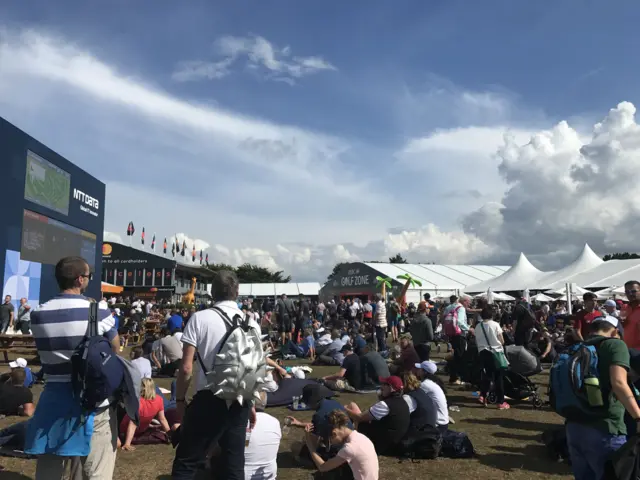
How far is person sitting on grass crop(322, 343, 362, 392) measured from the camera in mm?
9008

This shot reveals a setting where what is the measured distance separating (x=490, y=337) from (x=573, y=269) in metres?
24.2

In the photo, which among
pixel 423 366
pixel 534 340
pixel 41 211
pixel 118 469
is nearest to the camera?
pixel 118 469

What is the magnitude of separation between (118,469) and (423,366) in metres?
3.96

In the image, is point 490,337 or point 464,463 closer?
point 464,463

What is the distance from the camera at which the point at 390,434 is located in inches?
206

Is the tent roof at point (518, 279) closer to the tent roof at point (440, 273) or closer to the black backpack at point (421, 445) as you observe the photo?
the tent roof at point (440, 273)

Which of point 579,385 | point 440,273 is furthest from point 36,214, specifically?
point 440,273

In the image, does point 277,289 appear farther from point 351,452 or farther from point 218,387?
point 218,387

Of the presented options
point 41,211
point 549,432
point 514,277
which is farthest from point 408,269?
point 549,432

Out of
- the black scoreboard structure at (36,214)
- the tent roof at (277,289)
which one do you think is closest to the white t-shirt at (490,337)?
the black scoreboard structure at (36,214)

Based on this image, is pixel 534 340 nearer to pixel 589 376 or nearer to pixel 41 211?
pixel 589 376

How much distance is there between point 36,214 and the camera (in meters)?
18.9

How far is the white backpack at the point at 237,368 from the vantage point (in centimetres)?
262

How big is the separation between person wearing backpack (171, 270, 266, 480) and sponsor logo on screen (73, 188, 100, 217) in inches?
872
